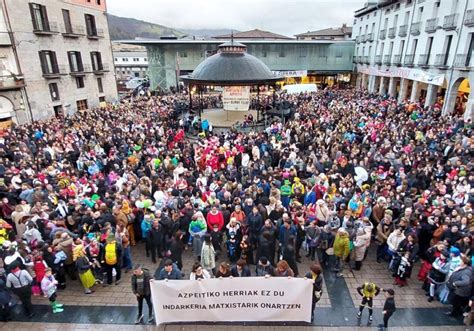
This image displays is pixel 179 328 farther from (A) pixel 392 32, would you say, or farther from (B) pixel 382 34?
(B) pixel 382 34

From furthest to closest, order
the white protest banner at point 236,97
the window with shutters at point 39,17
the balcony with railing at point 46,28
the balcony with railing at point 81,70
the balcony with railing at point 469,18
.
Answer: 1. the balcony with railing at point 81,70
2. the balcony with railing at point 46,28
3. the window with shutters at point 39,17
4. the white protest banner at point 236,97
5. the balcony with railing at point 469,18

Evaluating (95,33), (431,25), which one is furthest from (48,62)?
(431,25)

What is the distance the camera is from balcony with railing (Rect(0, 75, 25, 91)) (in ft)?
75.1

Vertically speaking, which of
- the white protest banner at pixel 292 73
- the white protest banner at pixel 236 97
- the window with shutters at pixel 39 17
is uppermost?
the window with shutters at pixel 39 17

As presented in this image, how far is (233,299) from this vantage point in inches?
254

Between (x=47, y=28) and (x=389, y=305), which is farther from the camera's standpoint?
(x=47, y=28)

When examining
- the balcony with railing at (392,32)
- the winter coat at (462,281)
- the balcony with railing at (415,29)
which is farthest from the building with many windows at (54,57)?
the balcony with railing at (415,29)

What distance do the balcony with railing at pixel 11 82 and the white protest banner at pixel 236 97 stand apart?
16.5 metres

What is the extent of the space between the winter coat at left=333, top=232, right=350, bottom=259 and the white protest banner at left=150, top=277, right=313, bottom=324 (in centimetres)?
220

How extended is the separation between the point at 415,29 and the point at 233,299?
3377 cm

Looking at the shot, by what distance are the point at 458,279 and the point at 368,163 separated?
699 cm

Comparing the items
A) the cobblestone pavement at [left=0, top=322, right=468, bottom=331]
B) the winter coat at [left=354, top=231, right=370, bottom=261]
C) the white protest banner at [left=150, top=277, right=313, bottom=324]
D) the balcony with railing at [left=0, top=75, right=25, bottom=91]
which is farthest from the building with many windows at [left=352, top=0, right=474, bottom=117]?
the balcony with railing at [left=0, top=75, right=25, bottom=91]

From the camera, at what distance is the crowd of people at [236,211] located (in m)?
7.28

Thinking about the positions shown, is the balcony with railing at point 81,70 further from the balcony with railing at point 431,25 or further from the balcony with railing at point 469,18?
the balcony with railing at point 469,18
